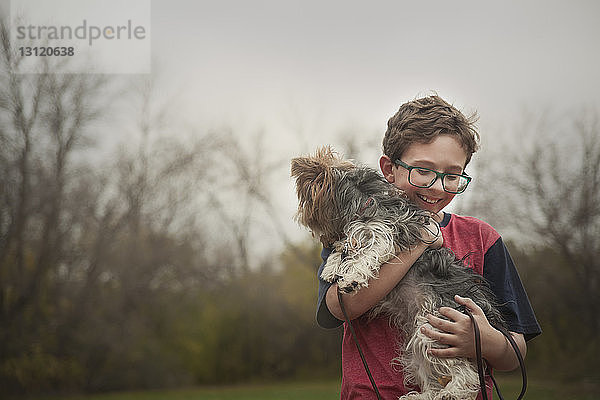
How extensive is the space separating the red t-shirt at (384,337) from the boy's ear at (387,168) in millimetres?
373

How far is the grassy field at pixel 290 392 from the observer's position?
17.8 metres

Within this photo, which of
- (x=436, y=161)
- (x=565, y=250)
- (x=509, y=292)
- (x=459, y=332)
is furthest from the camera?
(x=565, y=250)

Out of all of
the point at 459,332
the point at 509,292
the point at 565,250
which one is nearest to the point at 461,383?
the point at 459,332

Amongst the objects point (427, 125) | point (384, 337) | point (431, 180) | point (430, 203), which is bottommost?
point (384, 337)

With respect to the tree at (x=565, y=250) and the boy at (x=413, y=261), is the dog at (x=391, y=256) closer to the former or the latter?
the boy at (x=413, y=261)

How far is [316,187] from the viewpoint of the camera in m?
3.26

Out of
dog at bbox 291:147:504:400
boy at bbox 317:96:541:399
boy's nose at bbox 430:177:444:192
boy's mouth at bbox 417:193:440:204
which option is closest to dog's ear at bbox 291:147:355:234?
dog at bbox 291:147:504:400

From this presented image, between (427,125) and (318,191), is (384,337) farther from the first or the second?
(427,125)

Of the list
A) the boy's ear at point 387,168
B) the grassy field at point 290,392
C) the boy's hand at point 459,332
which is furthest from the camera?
the grassy field at point 290,392

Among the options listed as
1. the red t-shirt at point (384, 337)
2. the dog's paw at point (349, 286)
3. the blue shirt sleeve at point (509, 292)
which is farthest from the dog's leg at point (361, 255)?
the blue shirt sleeve at point (509, 292)

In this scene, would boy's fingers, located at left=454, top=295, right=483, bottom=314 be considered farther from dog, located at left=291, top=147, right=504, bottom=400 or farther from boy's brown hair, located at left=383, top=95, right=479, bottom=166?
boy's brown hair, located at left=383, top=95, right=479, bottom=166

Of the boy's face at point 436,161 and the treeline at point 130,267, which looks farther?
the treeline at point 130,267

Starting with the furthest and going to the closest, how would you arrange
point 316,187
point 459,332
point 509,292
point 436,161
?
point 316,187 → point 509,292 → point 436,161 → point 459,332

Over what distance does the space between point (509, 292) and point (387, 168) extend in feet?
2.84
